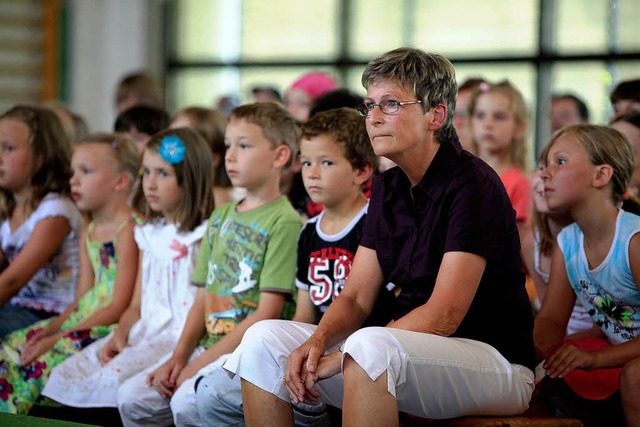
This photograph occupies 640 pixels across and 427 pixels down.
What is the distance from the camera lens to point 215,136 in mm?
4027

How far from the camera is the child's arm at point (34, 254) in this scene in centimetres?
366

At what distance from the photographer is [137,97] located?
5.59 m

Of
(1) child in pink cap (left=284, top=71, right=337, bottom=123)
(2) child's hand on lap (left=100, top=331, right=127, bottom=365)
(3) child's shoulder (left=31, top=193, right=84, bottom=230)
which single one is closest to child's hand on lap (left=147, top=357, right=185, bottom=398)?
(2) child's hand on lap (left=100, top=331, right=127, bottom=365)

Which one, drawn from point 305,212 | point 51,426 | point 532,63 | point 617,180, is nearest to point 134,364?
point 51,426

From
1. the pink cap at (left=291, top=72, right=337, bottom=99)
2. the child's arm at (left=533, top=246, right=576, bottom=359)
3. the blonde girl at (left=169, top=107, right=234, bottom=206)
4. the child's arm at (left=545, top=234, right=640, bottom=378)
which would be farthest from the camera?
the pink cap at (left=291, top=72, right=337, bottom=99)

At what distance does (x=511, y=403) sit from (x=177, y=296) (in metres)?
1.43

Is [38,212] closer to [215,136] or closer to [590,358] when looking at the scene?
[215,136]

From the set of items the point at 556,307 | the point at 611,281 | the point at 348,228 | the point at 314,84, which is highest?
the point at 314,84

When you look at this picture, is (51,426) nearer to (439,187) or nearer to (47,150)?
(439,187)

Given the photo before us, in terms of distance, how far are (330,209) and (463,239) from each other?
0.69 m

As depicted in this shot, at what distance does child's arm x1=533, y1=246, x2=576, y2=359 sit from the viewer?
2787 mm

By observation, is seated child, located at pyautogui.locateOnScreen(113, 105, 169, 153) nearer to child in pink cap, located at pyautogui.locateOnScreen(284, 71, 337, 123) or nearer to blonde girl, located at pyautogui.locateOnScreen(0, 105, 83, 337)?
blonde girl, located at pyautogui.locateOnScreen(0, 105, 83, 337)

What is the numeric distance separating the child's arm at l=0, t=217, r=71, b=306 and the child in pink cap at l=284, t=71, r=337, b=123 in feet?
5.66

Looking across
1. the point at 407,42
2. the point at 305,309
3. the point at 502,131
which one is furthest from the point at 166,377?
the point at 407,42
